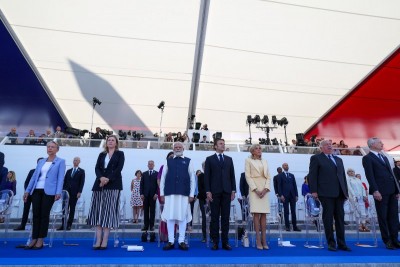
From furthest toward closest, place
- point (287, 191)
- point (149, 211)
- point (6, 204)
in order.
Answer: point (287, 191) → point (149, 211) → point (6, 204)

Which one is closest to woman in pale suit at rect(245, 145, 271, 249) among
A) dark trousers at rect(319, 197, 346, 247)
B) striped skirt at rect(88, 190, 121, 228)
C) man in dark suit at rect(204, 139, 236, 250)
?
man in dark suit at rect(204, 139, 236, 250)

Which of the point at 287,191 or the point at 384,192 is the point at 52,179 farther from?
the point at 287,191

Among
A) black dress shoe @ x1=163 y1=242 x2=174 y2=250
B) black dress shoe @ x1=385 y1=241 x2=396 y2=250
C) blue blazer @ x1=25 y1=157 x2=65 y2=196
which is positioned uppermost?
blue blazer @ x1=25 y1=157 x2=65 y2=196

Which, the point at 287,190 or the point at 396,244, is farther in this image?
the point at 287,190

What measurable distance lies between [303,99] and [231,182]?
10326 mm

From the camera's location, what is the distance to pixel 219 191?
3.75 m

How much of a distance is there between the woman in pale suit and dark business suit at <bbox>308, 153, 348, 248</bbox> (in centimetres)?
59

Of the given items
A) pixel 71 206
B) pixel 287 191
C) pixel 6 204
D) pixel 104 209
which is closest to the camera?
pixel 104 209

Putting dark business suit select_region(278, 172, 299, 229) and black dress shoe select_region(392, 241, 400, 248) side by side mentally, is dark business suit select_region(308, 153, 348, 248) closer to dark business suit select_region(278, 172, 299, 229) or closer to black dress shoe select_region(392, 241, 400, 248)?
black dress shoe select_region(392, 241, 400, 248)

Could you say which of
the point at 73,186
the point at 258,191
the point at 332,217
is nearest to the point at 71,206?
the point at 73,186

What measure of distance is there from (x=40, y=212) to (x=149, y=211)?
1721 millimetres

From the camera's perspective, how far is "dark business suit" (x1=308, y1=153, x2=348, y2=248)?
11.8ft

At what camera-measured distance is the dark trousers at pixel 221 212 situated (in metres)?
3.66

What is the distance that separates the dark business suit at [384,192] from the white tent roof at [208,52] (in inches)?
266
